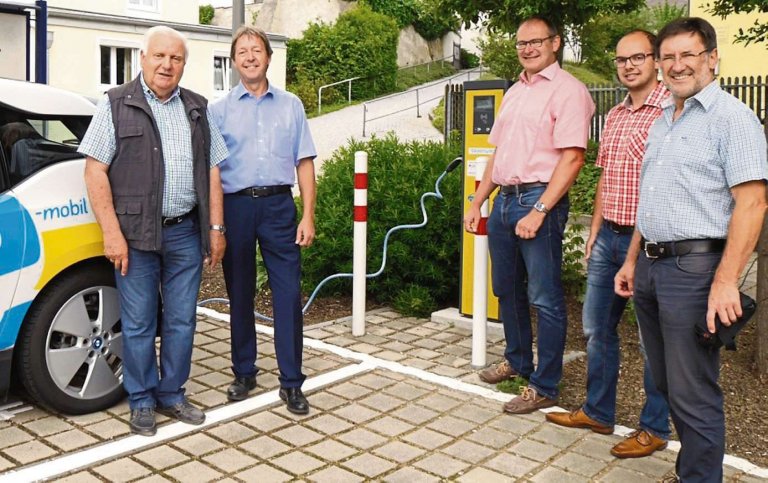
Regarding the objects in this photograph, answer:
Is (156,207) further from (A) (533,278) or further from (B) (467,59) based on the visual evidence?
(B) (467,59)

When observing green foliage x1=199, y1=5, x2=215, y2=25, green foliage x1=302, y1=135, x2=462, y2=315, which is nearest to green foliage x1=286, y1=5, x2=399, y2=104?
green foliage x1=199, y1=5, x2=215, y2=25

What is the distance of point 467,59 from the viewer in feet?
148

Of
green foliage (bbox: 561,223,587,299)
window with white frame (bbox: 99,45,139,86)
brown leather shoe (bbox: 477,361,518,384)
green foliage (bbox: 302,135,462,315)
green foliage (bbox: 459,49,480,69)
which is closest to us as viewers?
brown leather shoe (bbox: 477,361,518,384)

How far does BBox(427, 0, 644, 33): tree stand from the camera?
6.30 m

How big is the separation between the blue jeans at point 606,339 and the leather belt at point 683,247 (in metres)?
0.64

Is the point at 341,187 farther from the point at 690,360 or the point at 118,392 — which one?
the point at 690,360

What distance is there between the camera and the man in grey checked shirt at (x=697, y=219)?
3086mm

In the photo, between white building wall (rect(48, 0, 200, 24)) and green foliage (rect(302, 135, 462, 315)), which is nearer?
green foliage (rect(302, 135, 462, 315))

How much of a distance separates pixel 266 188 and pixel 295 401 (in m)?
1.16

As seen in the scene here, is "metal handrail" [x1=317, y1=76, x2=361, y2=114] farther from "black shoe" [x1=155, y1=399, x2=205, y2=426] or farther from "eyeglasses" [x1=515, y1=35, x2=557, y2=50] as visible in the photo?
"black shoe" [x1=155, y1=399, x2=205, y2=426]

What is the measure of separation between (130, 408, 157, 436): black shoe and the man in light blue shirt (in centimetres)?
57

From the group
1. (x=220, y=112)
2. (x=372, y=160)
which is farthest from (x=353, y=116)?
(x=220, y=112)

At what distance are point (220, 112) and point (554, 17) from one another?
3204mm

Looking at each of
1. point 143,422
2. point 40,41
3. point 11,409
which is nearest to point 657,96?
point 143,422
